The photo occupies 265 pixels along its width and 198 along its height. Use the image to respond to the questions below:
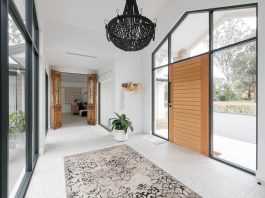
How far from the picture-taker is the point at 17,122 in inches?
82.6

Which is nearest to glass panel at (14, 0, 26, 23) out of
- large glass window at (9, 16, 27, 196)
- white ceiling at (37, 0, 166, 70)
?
large glass window at (9, 16, 27, 196)

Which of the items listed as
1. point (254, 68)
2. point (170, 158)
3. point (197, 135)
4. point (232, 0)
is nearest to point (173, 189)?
point (170, 158)

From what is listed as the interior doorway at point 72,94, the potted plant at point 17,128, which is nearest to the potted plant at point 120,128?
the potted plant at point 17,128

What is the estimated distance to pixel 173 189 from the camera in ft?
6.51

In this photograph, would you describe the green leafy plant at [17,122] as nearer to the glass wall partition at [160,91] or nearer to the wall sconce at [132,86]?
the wall sconce at [132,86]

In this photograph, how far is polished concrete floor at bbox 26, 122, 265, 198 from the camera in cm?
193

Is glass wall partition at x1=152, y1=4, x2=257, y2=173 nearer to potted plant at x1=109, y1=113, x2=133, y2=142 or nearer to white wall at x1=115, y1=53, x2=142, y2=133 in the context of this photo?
white wall at x1=115, y1=53, x2=142, y2=133

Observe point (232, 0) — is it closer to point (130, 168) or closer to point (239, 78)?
point (239, 78)

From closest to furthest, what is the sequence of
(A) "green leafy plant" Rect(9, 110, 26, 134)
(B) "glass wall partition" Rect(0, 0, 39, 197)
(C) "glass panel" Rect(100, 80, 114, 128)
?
1. (B) "glass wall partition" Rect(0, 0, 39, 197)
2. (A) "green leafy plant" Rect(9, 110, 26, 134)
3. (C) "glass panel" Rect(100, 80, 114, 128)

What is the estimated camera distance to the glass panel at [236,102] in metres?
2.54

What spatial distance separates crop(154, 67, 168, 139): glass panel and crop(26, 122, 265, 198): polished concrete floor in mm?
845

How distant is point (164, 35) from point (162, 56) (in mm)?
579

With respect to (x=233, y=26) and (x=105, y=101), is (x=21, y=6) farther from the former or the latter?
(x=105, y=101)

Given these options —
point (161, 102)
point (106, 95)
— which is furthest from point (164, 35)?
point (106, 95)
